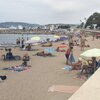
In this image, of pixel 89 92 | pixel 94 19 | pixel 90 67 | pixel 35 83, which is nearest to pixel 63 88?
pixel 35 83

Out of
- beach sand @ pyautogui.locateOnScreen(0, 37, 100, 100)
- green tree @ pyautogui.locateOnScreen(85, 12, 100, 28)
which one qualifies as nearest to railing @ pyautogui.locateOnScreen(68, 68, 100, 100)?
beach sand @ pyautogui.locateOnScreen(0, 37, 100, 100)

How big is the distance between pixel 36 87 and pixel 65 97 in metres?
2.80

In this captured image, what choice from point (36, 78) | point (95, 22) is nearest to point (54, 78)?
point (36, 78)

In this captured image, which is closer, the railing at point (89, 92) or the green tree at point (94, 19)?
the railing at point (89, 92)

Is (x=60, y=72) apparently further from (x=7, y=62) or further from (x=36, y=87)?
(x=7, y=62)

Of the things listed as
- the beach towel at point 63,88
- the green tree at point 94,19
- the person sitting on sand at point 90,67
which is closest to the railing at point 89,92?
the beach towel at point 63,88

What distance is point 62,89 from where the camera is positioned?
43.5 feet

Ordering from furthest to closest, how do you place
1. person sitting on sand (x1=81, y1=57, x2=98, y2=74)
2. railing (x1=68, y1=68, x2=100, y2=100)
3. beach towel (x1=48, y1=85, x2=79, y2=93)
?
person sitting on sand (x1=81, y1=57, x2=98, y2=74) < beach towel (x1=48, y1=85, x2=79, y2=93) < railing (x1=68, y1=68, x2=100, y2=100)

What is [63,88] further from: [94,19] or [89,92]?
[94,19]

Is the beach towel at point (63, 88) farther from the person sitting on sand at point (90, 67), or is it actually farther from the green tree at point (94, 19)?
the green tree at point (94, 19)

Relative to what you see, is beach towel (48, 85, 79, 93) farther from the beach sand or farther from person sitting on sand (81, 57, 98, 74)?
person sitting on sand (81, 57, 98, 74)

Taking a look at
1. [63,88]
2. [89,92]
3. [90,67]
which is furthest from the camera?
[90,67]

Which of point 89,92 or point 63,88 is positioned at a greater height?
point 89,92

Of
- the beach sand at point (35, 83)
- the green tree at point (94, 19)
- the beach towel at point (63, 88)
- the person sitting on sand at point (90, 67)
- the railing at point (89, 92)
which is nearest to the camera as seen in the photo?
the railing at point (89, 92)
